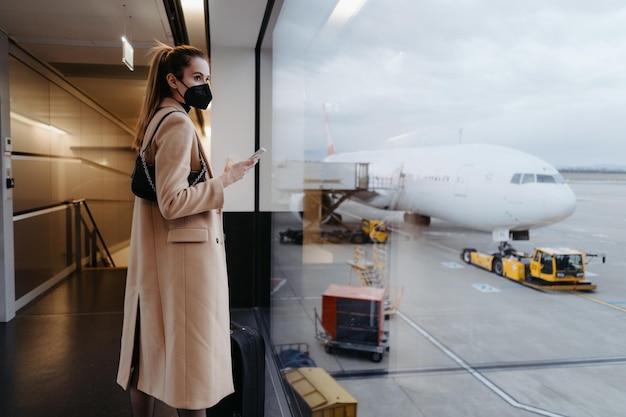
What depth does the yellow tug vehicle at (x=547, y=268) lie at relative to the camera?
3.22 feet

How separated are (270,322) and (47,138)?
11.7 ft

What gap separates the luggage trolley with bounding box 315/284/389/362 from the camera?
2924mm

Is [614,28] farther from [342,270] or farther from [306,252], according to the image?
[306,252]

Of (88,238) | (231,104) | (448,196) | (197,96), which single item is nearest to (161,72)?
(197,96)

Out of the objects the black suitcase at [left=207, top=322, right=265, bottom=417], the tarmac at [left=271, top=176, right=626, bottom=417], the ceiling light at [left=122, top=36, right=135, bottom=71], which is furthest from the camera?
the ceiling light at [left=122, top=36, right=135, bottom=71]

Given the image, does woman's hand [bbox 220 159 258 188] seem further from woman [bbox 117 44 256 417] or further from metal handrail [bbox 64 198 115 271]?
metal handrail [bbox 64 198 115 271]

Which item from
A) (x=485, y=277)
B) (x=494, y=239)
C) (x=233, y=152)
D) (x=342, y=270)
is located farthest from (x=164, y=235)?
(x=233, y=152)

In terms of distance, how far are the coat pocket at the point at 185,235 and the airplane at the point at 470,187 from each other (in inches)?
35.6

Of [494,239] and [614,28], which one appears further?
[494,239]

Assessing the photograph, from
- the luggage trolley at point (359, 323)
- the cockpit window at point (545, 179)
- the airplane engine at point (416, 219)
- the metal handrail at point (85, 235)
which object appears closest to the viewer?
the cockpit window at point (545, 179)

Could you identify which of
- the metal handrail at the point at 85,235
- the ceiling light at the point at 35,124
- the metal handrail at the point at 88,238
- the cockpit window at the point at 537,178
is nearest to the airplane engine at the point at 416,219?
the cockpit window at the point at 537,178

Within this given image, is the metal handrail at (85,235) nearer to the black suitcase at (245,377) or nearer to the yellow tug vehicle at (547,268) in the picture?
the black suitcase at (245,377)

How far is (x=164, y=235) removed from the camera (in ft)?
4.72

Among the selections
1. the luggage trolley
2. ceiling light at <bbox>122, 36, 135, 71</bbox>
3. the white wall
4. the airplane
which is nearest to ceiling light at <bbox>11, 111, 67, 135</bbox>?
ceiling light at <bbox>122, 36, 135, 71</bbox>
